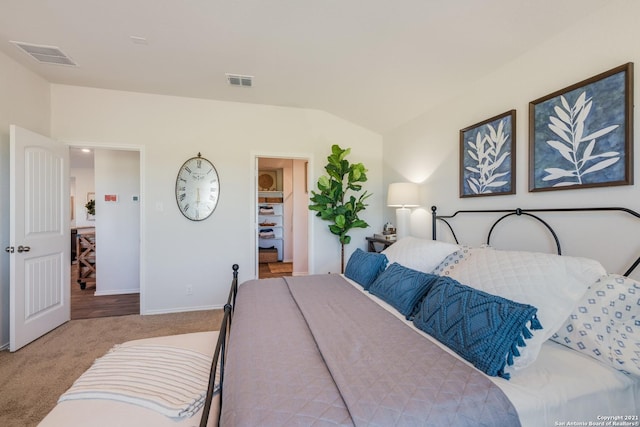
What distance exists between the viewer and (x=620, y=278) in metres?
1.29

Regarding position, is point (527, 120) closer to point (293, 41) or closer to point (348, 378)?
point (293, 41)

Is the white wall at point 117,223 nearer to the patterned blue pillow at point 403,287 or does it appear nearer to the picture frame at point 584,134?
the patterned blue pillow at point 403,287

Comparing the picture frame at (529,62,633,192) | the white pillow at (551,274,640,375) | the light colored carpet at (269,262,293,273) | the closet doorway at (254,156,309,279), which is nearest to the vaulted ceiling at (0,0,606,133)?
the picture frame at (529,62,633,192)

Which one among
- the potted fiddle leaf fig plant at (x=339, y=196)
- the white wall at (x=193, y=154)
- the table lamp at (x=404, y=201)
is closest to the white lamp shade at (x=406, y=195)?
the table lamp at (x=404, y=201)

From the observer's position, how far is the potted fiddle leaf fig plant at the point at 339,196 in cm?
360

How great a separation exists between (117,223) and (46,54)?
2.48 m

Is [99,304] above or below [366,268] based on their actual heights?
below

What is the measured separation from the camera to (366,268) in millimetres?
2312

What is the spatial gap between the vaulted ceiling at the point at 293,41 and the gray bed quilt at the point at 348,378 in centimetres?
194

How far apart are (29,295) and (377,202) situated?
393 centimetres

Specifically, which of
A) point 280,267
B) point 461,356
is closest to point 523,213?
point 461,356

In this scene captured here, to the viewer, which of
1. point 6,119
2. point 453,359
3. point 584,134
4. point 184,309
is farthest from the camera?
point 184,309

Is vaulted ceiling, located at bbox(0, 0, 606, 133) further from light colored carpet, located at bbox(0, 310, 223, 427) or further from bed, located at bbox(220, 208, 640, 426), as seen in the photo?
light colored carpet, located at bbox(0, 310, 223, 427)

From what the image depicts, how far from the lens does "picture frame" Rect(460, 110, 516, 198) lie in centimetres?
214
